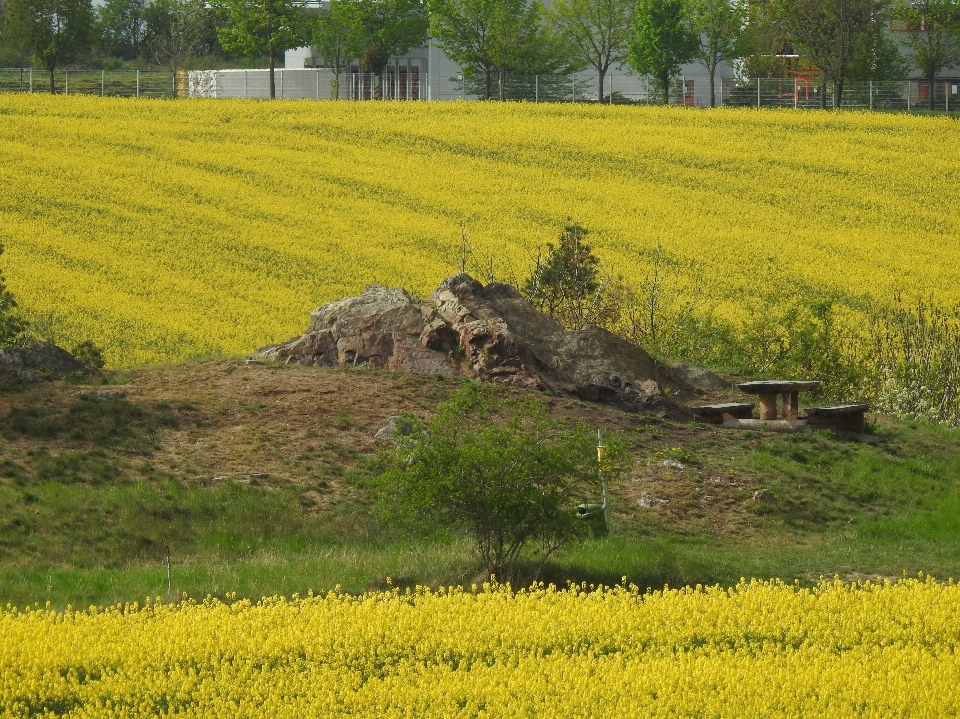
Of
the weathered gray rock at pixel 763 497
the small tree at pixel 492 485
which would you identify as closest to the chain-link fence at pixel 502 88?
the weathered gray rock at pixel 763 497

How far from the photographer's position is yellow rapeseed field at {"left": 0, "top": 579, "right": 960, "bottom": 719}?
11.0m

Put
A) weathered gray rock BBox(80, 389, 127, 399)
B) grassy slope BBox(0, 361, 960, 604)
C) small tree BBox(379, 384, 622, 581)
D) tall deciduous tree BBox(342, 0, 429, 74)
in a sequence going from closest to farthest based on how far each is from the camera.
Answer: small tree BBox(379, 384, 622, 581) → grassy slope BBox(0, 361, 960, 604) → weathered gray rock BBox(80, 389, 127, 399) → tall deciduous tree BBox(342, 0, 429, 74)

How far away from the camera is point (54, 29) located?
8294cm

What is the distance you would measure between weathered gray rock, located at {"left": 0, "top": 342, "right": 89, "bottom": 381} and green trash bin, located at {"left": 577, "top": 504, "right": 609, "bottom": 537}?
991cm

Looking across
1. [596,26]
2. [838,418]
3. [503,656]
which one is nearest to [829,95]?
[596,26]

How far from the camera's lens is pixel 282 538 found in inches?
720

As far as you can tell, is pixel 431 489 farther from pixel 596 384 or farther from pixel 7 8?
pixel 7 8

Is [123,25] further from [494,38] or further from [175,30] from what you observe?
[494,38]

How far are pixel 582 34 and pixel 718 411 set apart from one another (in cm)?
6743

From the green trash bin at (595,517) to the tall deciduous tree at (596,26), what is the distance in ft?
233

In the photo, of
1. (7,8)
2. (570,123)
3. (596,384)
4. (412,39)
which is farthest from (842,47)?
(596,384)

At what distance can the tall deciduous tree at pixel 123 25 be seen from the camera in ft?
457

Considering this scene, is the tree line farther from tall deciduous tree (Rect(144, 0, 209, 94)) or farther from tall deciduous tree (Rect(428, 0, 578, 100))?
tall deciduous tree (Rect(144, 0, 209, 94))

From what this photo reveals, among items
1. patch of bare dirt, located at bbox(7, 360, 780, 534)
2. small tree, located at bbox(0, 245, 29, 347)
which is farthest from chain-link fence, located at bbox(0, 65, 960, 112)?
patch of bare dirt, located at bbox(7, 360, 780, 534)
